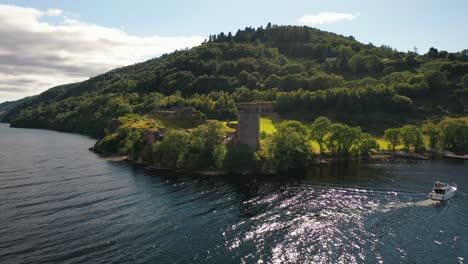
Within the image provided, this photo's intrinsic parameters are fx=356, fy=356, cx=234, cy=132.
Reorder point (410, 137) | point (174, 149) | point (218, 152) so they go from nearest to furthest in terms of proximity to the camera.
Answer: point (218, 152) → point (174, 149) → point (410, 137)

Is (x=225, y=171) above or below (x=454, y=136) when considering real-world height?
below

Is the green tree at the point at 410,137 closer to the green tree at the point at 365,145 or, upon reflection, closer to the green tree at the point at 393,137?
the green tree at the point at 393,137

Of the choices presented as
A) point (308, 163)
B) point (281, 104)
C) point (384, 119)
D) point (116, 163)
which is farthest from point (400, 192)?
point (281, 104)

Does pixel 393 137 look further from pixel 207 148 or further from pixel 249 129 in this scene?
pixel 207 148

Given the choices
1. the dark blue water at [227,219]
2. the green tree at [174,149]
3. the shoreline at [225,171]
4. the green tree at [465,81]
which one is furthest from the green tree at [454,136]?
the green tree at [174,149]

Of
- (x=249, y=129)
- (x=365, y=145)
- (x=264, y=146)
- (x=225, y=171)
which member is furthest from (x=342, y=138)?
(x=225, y=171)

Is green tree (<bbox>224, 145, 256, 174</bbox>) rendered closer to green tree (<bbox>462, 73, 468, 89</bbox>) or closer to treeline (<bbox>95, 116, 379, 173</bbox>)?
treeline (<bbox>95, 116, 379, 173</bbox>)

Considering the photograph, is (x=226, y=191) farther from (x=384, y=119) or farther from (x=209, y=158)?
(x=384, y=119)

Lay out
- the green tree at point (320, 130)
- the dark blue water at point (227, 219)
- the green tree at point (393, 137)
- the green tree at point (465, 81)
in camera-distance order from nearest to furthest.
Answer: the dark blue water at point (227, 219)
the green tree at point (320, 130)
the green tree at point (393, 137)
the green tree at point (465, 81)

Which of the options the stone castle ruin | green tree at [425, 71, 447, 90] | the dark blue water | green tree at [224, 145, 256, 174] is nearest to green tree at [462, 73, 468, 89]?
green tree at [425, 71, 447, 90]
